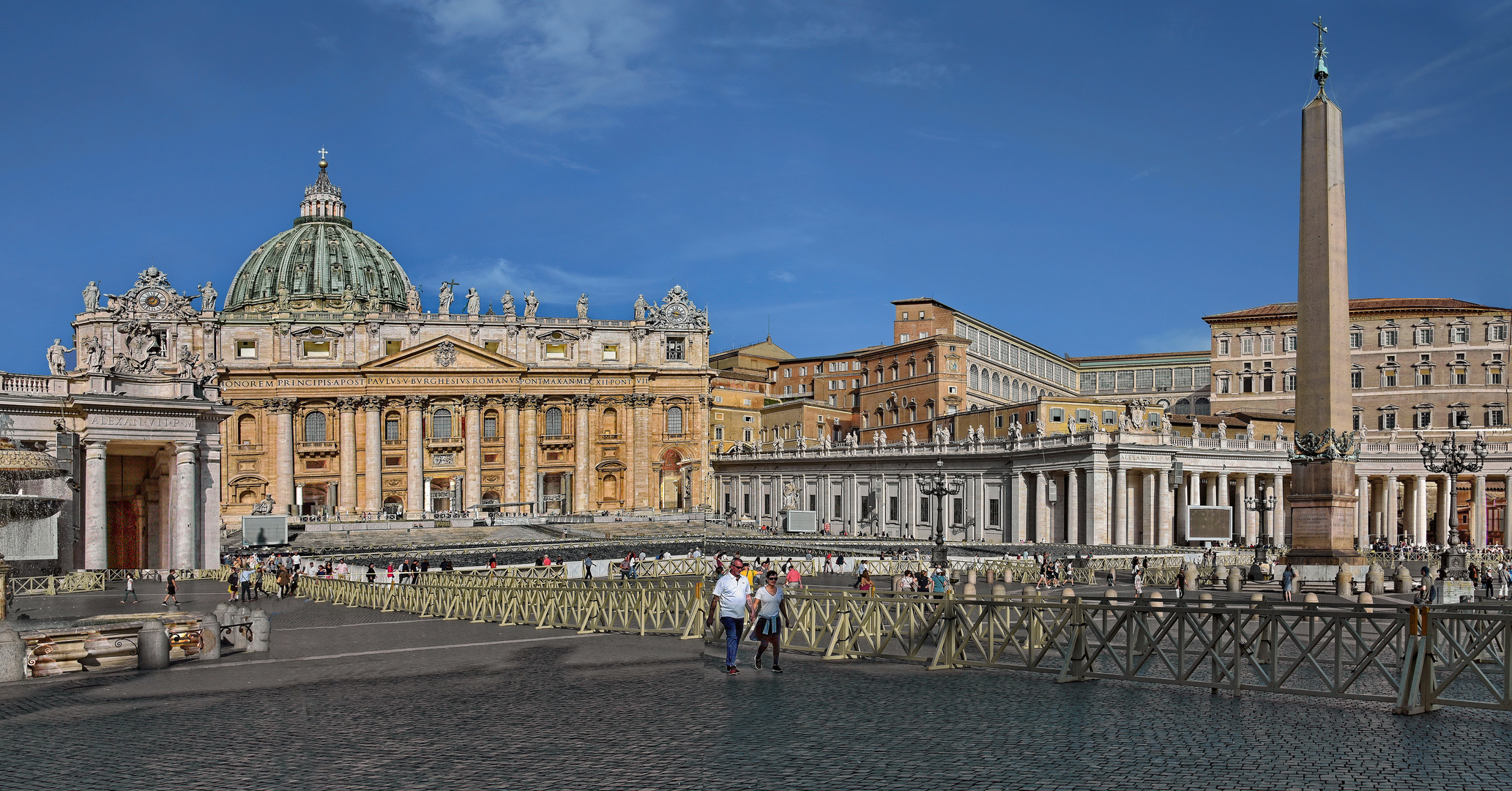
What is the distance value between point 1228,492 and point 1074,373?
136ft

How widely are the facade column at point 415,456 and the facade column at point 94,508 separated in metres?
48.1

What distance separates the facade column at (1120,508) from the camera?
179ft

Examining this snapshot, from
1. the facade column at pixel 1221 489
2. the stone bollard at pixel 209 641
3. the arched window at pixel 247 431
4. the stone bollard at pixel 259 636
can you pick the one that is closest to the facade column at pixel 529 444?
the arched window at pixel 247 431

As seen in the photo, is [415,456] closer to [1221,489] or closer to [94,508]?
[94,508]

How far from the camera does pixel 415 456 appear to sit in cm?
8588

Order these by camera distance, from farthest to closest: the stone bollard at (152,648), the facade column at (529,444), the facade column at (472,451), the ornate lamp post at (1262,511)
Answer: the facade column at (529,444)
the facade column at (472,451)
the ornate lamp post at (1262,511)
the stone bollard at (152,648)

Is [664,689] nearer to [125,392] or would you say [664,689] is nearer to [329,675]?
[329,675]

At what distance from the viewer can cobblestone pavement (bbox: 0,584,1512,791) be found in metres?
9.00

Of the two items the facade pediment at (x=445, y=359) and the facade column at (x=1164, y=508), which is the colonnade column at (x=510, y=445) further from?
the facade column at (x=1164, y=508)

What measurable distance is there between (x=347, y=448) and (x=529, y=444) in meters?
12.6

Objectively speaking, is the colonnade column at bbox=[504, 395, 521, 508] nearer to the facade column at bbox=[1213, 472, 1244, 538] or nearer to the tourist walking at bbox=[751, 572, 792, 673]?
the facade column at bbox=[1213, 472, 1244, 538]

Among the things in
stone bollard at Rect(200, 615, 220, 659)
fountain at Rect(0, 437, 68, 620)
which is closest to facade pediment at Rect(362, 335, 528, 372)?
fountain at Rect(0, 437, 68, 620)

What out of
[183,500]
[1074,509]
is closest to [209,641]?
[183,500]

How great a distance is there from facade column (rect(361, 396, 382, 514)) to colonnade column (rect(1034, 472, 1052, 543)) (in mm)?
47554
